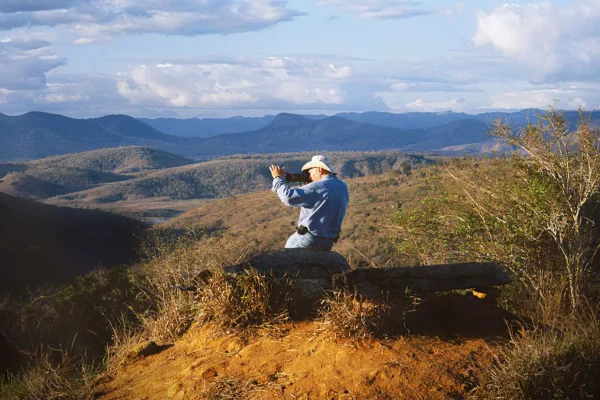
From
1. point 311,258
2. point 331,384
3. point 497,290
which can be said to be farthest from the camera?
point 497,290

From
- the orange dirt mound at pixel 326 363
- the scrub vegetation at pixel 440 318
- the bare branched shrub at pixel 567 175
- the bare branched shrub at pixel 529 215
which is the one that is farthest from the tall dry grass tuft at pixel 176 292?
the bare branched shrub at pixel 567 175

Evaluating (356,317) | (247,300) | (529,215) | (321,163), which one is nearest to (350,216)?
(529,215)

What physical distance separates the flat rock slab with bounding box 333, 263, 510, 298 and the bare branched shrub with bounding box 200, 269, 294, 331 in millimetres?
534

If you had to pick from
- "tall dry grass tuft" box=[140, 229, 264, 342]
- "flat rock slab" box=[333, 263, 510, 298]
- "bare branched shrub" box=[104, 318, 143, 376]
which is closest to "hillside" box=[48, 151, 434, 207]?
"tall dry grass tuft" box=[140, 229, 264, 342]

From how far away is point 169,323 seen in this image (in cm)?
583

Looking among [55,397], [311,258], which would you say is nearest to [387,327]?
[311,258]

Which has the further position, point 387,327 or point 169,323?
point 169,323

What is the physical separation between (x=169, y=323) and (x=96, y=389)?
39.7 inches

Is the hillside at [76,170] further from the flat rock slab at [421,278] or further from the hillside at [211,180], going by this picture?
the flat rock slab at [421,278]

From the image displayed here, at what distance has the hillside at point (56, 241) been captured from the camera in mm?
38250

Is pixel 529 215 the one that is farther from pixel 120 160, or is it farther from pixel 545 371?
pixel 120 160

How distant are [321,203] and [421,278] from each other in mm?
1347

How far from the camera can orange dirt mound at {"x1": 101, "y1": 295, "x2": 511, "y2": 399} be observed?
4168 mm

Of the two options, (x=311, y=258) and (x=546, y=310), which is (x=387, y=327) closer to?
(x=311, y=258)
